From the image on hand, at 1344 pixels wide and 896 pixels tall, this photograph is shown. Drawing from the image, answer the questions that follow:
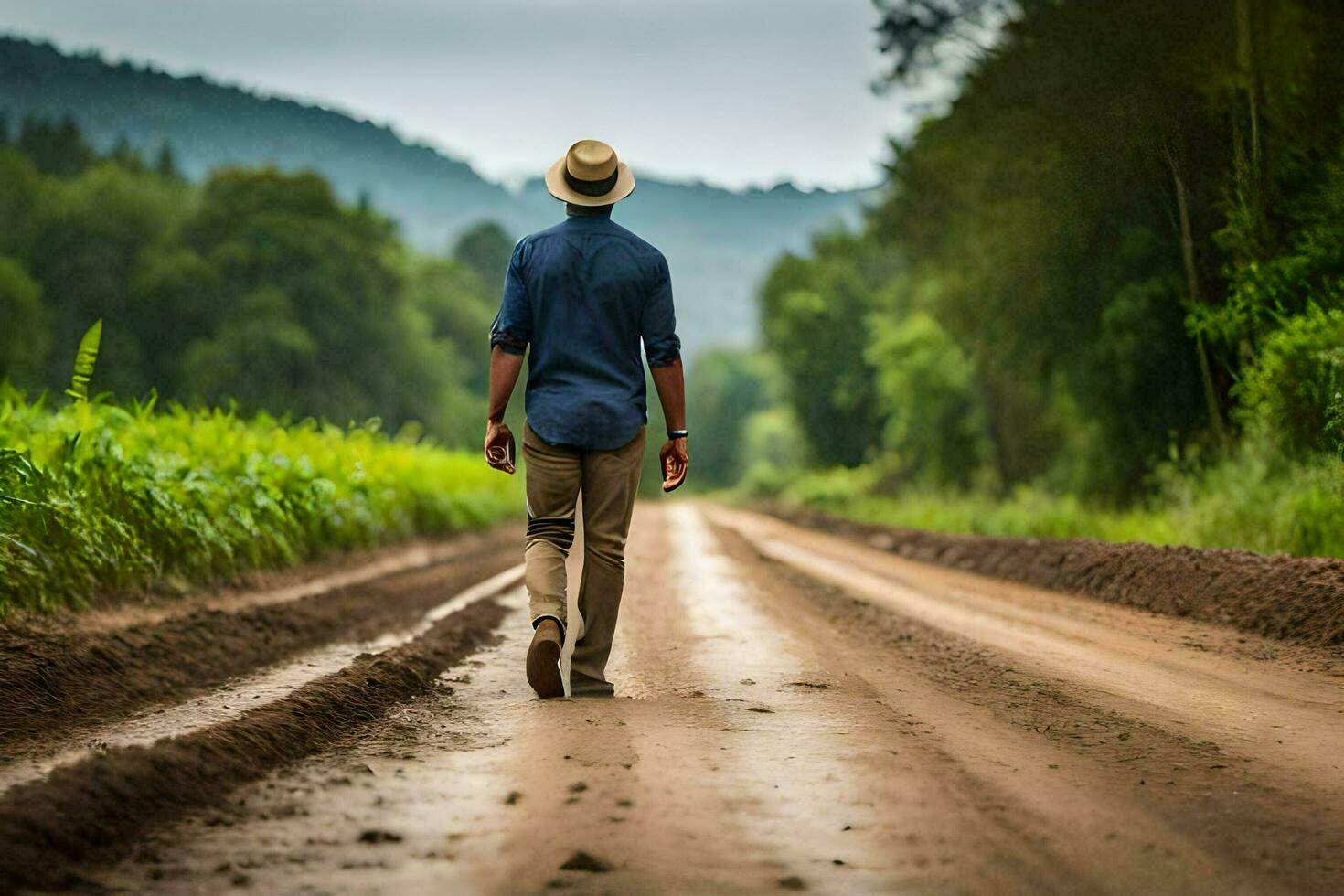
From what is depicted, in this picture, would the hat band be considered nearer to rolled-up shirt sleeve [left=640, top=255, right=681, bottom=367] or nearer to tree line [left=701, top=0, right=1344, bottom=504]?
rolled-up shirt sleeve [left=640, top=255, right=681, bottom=367]

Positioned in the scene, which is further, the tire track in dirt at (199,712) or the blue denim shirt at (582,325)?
the blue denim shirt at (582,325)

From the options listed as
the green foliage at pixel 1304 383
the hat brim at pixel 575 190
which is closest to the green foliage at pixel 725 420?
the green foliage at pixel 1304 383

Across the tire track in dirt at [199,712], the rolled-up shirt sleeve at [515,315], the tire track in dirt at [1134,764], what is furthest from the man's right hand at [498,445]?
the tire track in dirt at [1134,764]

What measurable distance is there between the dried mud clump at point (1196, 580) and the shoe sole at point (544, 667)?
493 cm

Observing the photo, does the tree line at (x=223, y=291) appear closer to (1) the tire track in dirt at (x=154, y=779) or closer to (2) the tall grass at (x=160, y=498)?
(2) the tall grass at (x=160, y=498)

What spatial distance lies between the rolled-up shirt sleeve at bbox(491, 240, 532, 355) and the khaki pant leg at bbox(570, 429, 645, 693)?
2.04 ft

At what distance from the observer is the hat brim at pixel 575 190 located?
17.7 feet

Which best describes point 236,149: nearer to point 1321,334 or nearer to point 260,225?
point 260,225

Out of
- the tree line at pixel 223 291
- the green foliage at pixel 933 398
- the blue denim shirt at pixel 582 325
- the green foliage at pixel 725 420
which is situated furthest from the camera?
the green foliage at pixel 725 420

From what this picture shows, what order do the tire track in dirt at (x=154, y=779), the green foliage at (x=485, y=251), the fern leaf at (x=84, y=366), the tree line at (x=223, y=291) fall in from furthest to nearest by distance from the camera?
the green foliage at (x=485, y=251) → the tree line at (x=223, y=291) → the fern leaf at (x=84, y=366) → the tire track in dirt at (x=154, y=779)

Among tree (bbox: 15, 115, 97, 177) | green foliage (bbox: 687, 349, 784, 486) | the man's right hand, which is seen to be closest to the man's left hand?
the man's right hand

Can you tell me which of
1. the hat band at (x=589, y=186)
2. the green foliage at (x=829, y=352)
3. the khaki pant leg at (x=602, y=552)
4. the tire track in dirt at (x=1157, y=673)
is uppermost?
the green foliage at (x=829, y=352)

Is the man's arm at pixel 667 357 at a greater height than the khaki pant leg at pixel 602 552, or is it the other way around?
the man's arm at pixel 667 357

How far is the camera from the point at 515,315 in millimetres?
5352
